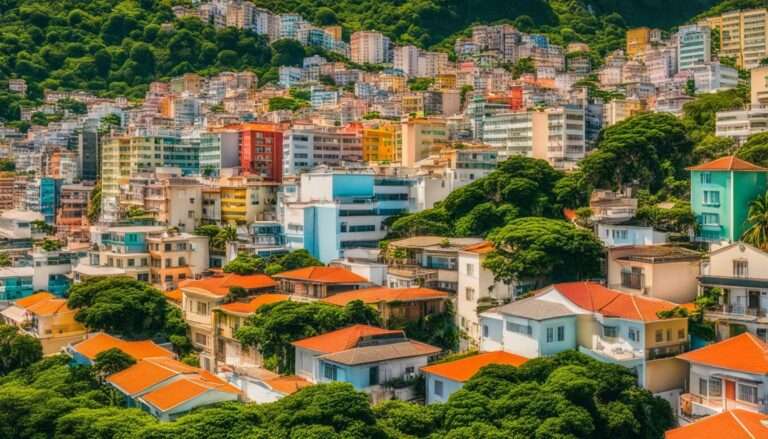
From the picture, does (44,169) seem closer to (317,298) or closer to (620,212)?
(317,298)

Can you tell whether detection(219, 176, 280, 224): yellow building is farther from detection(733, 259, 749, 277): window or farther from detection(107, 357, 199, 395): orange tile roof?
detection(733, 259, 749, 277): window

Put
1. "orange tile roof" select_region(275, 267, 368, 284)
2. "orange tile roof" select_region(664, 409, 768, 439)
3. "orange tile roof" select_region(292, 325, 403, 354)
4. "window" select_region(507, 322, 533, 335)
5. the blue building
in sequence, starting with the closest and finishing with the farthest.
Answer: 1. "orange tile roof" select_region(664, 409, 768, 439)
2. "window" select_region(507, 322, 533, 335)
3. "orange tile roof" select_region(292, 325, 403, 354)
4. "orange tile roof" select_region(275, 267, 368, 284)
5. the blue building

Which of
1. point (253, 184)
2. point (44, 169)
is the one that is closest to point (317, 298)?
point (253, 184)

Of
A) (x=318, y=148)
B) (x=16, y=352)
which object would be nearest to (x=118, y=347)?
(x=16, y=352)

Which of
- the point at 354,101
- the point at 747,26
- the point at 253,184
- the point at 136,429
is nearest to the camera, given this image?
the point at 136,429

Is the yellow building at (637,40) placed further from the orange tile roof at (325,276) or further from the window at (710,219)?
the orange tile roof at (325,276)

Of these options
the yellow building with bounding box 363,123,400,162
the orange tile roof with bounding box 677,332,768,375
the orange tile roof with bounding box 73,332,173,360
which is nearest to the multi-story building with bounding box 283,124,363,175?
the yellow building with bounding box 363,123,400,162

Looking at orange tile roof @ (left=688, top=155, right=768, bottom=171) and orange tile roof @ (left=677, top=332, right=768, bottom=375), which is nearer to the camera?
orange tile roof @ (left=677, top=332, right=768, bottom=375)

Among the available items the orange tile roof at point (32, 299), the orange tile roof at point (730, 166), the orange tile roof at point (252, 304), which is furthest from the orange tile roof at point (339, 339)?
the orange tile roof at point (32, 299)
